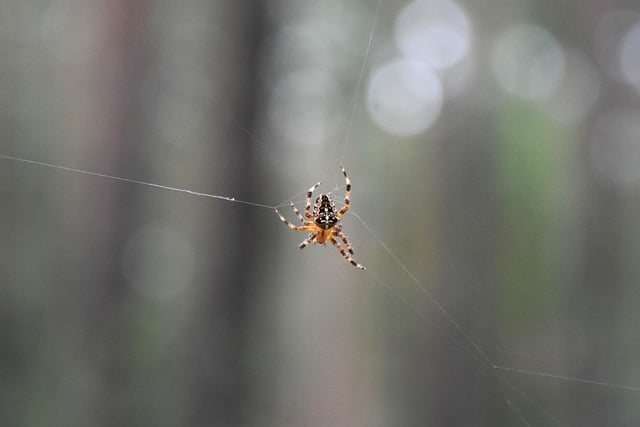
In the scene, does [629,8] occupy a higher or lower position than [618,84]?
higher

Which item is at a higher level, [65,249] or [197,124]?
[197,124]

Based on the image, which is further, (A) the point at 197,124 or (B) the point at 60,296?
(A) the point at 197,124

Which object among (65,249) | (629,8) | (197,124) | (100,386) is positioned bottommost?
(100,386)

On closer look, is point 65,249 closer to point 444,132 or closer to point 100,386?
point 100,386

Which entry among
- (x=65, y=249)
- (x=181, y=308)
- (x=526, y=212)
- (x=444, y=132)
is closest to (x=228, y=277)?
(x=181, y=308)

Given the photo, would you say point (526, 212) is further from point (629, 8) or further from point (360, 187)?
point (629, 8)

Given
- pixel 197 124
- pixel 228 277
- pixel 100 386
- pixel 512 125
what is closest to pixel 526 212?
pixel 512 125
